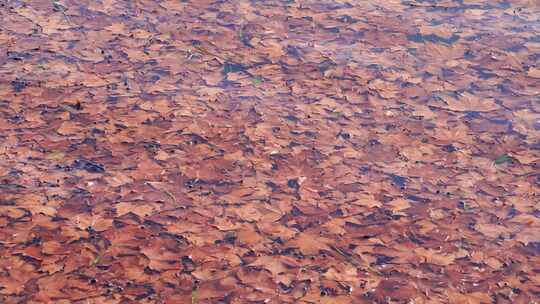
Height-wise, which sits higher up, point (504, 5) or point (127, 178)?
point (504, 5)

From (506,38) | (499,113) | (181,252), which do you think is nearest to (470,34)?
(506,38)

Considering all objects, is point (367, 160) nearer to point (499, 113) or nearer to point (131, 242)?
point (499, 113)

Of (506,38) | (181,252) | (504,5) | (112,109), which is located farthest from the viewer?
(504,5)

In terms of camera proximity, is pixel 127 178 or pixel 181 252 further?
pixel 127 178

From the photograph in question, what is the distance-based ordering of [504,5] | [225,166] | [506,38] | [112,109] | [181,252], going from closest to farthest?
[181,252] < [225,166] < [112,109] < [506,38] < [504,5]

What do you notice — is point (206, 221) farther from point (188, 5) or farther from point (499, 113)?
point (188, 5)

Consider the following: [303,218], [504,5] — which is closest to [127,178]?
[303,218]
